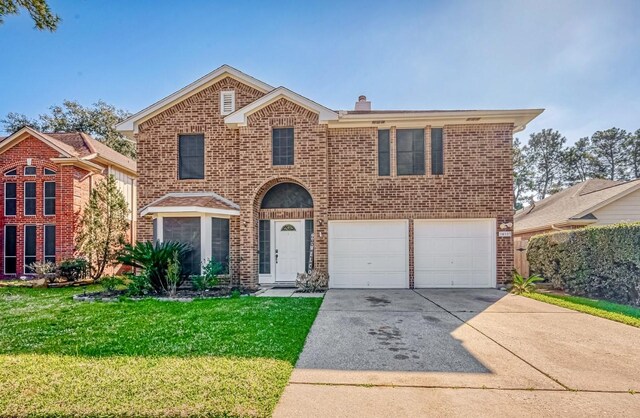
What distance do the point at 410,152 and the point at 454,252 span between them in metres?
3.54

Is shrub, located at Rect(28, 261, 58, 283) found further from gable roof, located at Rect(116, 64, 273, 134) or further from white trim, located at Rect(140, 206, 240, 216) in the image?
gable roof, located at Rect(116, 64, 273, 134)

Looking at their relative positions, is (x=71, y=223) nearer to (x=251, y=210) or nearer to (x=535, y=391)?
(x=251, y=210)

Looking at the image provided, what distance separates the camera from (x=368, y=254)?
1124cm

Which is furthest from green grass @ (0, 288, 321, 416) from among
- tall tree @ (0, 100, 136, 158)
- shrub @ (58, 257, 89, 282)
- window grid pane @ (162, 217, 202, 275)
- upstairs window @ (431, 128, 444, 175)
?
tall tree @ (0, 100, 136, 158)

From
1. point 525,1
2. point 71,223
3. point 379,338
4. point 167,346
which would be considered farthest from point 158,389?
point 71,223

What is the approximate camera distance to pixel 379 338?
558 cm

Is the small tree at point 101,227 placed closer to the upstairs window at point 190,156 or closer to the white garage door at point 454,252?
the upstairs window at point 190,156

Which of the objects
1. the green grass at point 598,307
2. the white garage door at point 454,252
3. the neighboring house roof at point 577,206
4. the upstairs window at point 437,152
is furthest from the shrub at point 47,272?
the neighboring house roof at point 577,206

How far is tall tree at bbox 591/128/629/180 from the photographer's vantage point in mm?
38625

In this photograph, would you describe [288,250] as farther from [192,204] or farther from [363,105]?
[363,105]

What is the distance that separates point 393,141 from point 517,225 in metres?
11.9

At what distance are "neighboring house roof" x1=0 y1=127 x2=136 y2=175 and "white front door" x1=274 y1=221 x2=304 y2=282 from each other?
9.16m

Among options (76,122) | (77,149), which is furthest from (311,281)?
(76,122)

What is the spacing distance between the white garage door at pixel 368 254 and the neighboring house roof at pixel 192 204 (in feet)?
11.2
